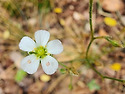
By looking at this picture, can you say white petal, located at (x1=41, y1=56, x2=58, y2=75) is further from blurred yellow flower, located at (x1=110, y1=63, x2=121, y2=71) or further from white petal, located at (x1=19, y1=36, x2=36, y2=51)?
blurred yellow flower, located at (x1=110, y1=63, x2=121, y2=71)

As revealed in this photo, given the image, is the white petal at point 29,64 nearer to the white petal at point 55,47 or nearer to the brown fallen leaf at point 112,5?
the white petal at point 55,47

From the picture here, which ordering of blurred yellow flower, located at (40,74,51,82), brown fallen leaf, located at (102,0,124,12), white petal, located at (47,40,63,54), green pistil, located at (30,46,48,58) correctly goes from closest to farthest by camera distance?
white petal, located at (47,40,63,54), green pistil, located at (30,46,48,58), blurred yellow flower, located at (40,74,51,82), brown fallen leaf, located at (102,0,124,12)

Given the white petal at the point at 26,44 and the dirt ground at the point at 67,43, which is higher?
the white petal at the point at 26,44

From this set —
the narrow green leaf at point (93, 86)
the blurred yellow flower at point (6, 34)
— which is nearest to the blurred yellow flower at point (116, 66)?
the narrow green leaf at point (93, 86)

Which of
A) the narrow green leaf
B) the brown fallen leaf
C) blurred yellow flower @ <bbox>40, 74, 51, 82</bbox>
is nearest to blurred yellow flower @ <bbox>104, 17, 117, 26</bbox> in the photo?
the brown fallen leaf

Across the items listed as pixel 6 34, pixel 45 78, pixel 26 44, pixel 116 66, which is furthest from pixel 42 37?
pixel 6 34

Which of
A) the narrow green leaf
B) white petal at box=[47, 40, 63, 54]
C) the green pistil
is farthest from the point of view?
the narrow green leaf

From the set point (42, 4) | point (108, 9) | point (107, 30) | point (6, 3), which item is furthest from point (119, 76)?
point (6, 3)

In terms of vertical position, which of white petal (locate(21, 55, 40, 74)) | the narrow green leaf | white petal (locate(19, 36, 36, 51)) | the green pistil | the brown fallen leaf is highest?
white petal (locate(19, 36, 36, 51))
